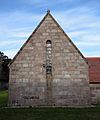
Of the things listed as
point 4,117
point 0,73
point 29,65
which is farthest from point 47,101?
point 0,73

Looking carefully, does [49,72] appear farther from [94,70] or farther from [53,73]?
[94,70]

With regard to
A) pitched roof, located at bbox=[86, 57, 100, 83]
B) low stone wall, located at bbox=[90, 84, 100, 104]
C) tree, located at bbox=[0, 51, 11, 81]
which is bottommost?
low stone wall, located at bbox=[90, 84, 100, 104]

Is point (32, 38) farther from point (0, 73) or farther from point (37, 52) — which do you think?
point (0, 73)

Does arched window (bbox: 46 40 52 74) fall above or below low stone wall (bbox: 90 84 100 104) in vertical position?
above

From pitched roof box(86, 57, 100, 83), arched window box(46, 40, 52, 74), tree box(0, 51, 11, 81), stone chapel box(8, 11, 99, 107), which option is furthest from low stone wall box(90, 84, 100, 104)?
tree box(0, 51, 11, 81)

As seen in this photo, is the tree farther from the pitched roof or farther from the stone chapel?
the stone chapel

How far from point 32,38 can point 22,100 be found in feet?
16.4

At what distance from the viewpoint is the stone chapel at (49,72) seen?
63.3 feet

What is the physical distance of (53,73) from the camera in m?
19.7

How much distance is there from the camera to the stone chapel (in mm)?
19281

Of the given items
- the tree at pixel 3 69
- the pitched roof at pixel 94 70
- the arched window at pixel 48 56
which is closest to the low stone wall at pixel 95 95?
the pitched roof at pixel 94 70

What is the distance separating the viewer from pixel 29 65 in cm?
1978

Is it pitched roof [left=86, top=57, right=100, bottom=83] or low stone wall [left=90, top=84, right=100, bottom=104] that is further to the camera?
pitched roof [left=86, top=57, right=100, bottom=83]

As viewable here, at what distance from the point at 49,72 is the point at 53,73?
0.34 meters
